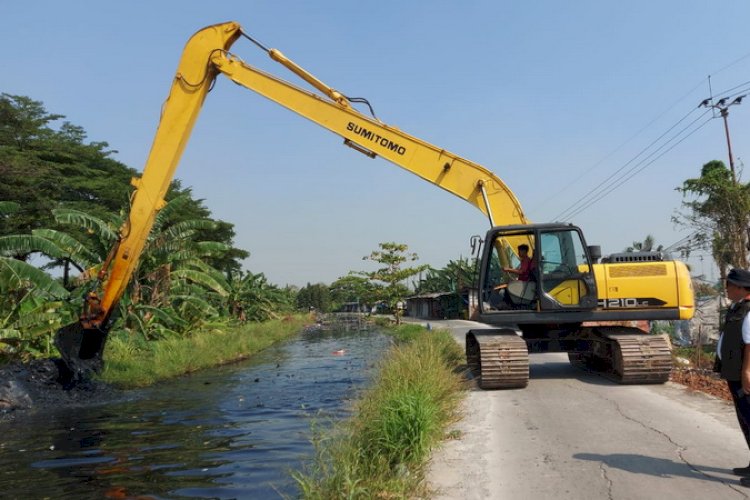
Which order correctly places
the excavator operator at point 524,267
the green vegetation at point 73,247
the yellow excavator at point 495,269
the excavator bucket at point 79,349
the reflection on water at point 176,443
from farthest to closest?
the green vegetation at point 73,247 < the excavator bucket at point 79,349 < the excavator operator at point 524,267 < the yellow excavator at point 495,269 < the reflection on water at point 176,443

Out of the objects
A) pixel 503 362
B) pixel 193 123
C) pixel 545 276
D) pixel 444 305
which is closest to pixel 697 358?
pixel 545 276

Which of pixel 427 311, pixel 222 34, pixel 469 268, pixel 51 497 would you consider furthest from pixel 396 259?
pixel 51 497

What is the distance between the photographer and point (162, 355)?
1753cm

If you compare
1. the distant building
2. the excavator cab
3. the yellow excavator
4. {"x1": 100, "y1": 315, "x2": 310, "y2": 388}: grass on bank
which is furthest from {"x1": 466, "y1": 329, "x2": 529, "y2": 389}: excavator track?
the distant building

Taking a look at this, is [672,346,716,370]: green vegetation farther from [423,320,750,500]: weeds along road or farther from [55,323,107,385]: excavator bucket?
[55,323,107,385]: excavator bucket

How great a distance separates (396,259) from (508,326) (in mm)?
42418

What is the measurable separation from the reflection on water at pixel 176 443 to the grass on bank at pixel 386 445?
0.66 m

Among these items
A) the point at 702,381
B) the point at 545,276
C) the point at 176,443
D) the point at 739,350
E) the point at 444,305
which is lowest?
the point at 176,443

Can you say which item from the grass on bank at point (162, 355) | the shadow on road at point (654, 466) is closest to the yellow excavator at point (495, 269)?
the grass on bank at point (162, 355)

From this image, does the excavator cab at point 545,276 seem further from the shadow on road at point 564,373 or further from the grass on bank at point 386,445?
the grass on bank at point 386,445

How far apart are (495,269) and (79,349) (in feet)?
28.8

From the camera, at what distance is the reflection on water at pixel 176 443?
21.2 ft

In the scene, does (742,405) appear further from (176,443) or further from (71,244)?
(71,244)

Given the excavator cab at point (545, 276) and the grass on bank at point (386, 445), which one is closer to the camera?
the grass on bank at point (386, 445)
